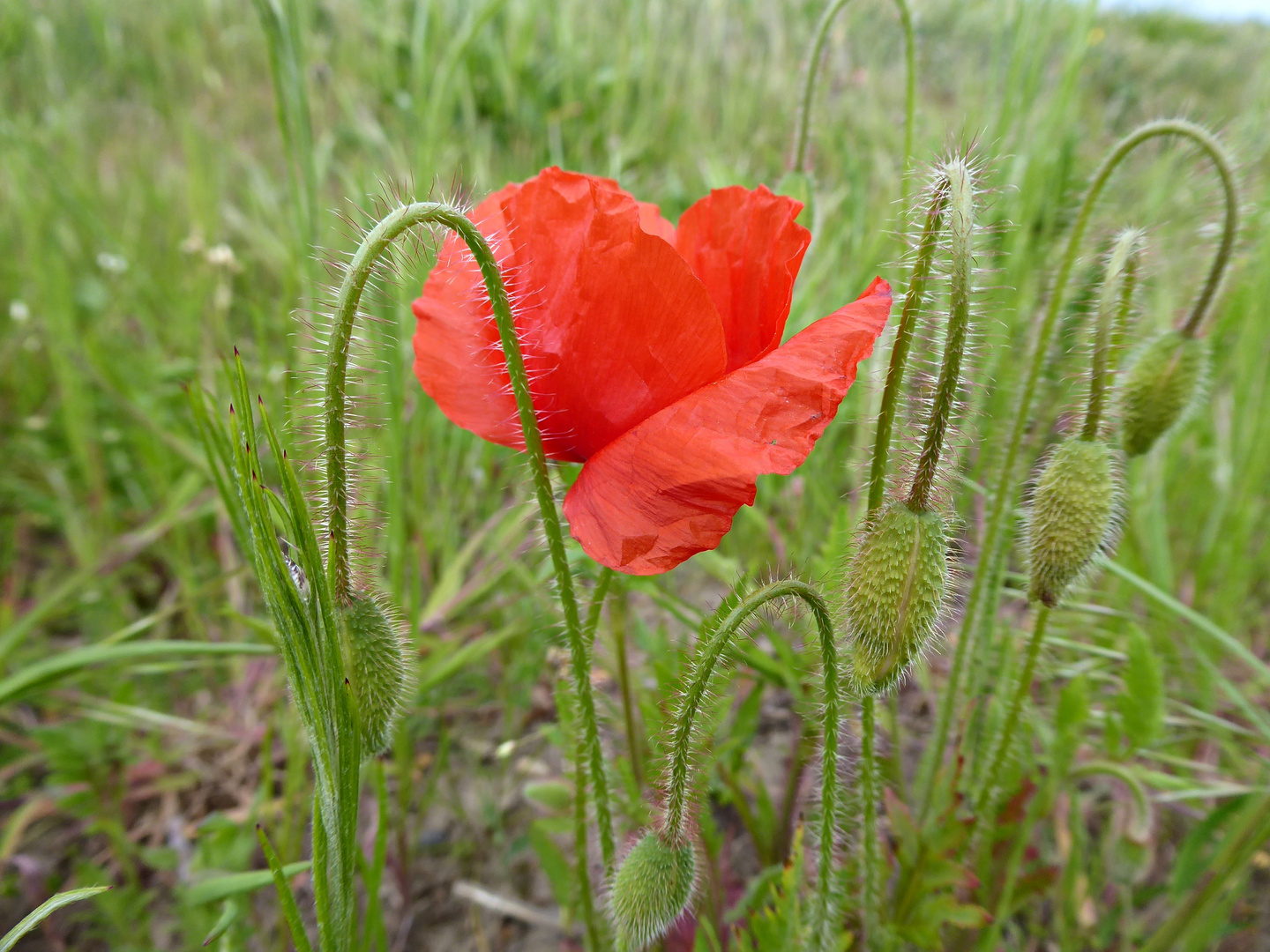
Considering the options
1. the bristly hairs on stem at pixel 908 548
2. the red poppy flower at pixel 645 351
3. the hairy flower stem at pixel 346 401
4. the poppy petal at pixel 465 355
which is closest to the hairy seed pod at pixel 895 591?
the bristly hairs on stem at pixel 908 548

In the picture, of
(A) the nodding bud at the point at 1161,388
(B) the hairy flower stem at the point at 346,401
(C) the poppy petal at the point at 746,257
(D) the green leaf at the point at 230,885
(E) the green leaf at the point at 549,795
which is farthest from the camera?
(E) the green leaf at the point at 549,795

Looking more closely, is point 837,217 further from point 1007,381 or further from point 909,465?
point 909,465

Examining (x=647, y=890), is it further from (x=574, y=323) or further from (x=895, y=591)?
(x=574, y=323)

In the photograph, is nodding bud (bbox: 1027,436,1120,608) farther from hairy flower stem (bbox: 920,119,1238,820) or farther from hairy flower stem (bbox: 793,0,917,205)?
hairy flower stem (bbox: 793,0,917,205)

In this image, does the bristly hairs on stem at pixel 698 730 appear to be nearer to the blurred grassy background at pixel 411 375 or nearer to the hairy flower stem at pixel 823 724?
the hairy flower stem at pixel 823 724

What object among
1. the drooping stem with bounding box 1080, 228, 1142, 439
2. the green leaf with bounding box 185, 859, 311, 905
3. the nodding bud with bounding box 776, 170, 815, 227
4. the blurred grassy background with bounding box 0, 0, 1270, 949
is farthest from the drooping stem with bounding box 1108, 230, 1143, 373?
the green leaf with bounding box 185, 859, 311, 905

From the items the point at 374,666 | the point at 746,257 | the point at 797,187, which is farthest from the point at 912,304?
the point at 374,666
